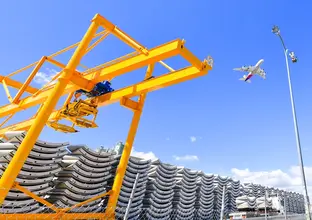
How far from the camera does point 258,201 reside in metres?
20.3

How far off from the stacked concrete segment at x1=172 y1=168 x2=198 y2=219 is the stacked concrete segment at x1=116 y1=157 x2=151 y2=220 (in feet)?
7.76

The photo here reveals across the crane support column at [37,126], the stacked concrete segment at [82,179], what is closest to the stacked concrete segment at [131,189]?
the stacked concrete segment at [82,179]

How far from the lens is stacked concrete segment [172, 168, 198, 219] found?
43.3 ft

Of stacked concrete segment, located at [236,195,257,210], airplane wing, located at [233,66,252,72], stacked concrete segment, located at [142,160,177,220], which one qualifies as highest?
airplane wing, located at [233,66,252,72]

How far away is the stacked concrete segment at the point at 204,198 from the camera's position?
14719mm

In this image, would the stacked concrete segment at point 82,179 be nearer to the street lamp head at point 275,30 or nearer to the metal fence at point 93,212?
the metal fence at point 93,212

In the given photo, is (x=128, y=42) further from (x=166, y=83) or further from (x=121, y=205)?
(x=121, y=205)

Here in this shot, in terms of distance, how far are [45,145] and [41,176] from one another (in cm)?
116

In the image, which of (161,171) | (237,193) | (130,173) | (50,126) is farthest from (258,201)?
(50,126)

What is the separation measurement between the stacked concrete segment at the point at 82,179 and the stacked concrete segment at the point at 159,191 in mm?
2266

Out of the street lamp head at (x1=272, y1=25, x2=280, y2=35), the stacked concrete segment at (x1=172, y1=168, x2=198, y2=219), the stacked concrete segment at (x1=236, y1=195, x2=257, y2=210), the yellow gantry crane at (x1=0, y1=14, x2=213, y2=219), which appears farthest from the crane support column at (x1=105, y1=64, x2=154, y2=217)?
the stacked concrete segment at (x1=236, y1=195, x2=257, y2=210)

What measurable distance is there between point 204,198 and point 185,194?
6.60 ft

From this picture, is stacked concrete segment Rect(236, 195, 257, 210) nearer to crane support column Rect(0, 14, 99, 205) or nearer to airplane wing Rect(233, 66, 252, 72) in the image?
airplane wing Rect(233, 66, 252, 72)

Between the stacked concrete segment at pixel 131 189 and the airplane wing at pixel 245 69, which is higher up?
the airplane wing at pixel 245 69
